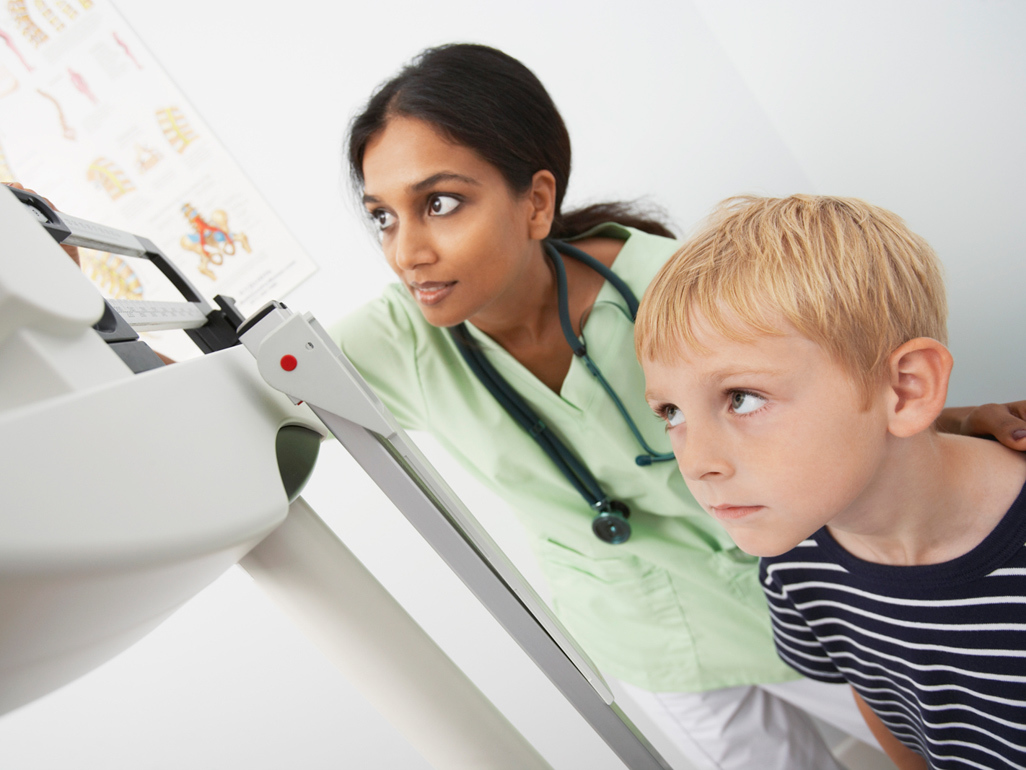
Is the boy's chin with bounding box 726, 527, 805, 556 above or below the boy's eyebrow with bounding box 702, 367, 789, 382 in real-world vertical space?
below

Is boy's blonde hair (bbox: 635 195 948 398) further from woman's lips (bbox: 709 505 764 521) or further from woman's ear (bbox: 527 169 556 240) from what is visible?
woman's ear (bbox: 527 169 556 240)

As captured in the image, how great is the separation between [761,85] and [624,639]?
90 cm

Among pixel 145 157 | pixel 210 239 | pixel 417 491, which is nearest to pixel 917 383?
pixel 417 491

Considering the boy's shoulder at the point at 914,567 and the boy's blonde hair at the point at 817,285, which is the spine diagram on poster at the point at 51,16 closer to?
the boy's blonde hair at the point at 817,285

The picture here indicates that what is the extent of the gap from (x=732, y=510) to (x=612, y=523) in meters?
0.36

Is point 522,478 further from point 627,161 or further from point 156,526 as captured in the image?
point 156,526

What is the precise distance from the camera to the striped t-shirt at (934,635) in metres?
0.54

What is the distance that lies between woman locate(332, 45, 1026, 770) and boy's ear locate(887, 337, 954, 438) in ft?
1.24

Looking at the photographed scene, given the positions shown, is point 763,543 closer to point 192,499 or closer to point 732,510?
point 732,510

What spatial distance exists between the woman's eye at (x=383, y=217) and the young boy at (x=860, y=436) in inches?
15.3

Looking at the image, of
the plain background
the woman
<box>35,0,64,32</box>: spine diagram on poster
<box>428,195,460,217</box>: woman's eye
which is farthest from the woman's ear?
<box>35,0,64,32</box>: spine diagram on poster

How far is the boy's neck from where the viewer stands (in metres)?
0.55

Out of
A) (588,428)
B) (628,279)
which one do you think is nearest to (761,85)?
(628,279)

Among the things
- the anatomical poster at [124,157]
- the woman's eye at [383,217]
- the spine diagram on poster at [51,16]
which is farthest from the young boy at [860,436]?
the spine diagram on poster at [51,16]
